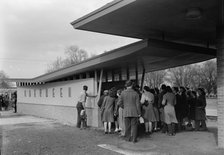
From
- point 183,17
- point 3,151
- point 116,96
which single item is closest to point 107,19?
point 183,17

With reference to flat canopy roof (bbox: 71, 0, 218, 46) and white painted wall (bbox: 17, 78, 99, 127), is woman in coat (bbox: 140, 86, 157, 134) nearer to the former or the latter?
flat canopy roof (bbox: 71, 0, 218, 46)

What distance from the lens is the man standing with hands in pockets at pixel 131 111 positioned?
759 centimetres

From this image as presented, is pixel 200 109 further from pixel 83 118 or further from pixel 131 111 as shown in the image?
pixel 83 118

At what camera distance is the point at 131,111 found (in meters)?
7.58

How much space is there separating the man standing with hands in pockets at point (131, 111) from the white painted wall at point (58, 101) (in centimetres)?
317

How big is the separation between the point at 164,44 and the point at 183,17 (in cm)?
130

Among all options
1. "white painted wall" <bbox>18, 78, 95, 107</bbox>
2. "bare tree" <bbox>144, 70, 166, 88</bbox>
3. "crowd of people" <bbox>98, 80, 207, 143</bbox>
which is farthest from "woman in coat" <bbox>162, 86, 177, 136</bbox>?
"bare tree" <bbox>144, 70, 166, 88</bbox>

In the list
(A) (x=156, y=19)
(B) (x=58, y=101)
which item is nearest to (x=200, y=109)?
(A) (x=156, y=19)

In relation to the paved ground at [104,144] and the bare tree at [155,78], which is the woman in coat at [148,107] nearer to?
A: the paved ground at [104,144]

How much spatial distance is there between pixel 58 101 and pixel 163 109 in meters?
7.09

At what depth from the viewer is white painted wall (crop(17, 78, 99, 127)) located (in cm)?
1125

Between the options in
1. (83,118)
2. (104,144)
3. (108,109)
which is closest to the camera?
(104,144)

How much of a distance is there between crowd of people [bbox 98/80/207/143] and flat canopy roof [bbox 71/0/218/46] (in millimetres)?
1676

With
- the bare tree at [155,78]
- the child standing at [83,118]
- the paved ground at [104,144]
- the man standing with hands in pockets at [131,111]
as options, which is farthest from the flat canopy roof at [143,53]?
the bare tree at [155,78]
